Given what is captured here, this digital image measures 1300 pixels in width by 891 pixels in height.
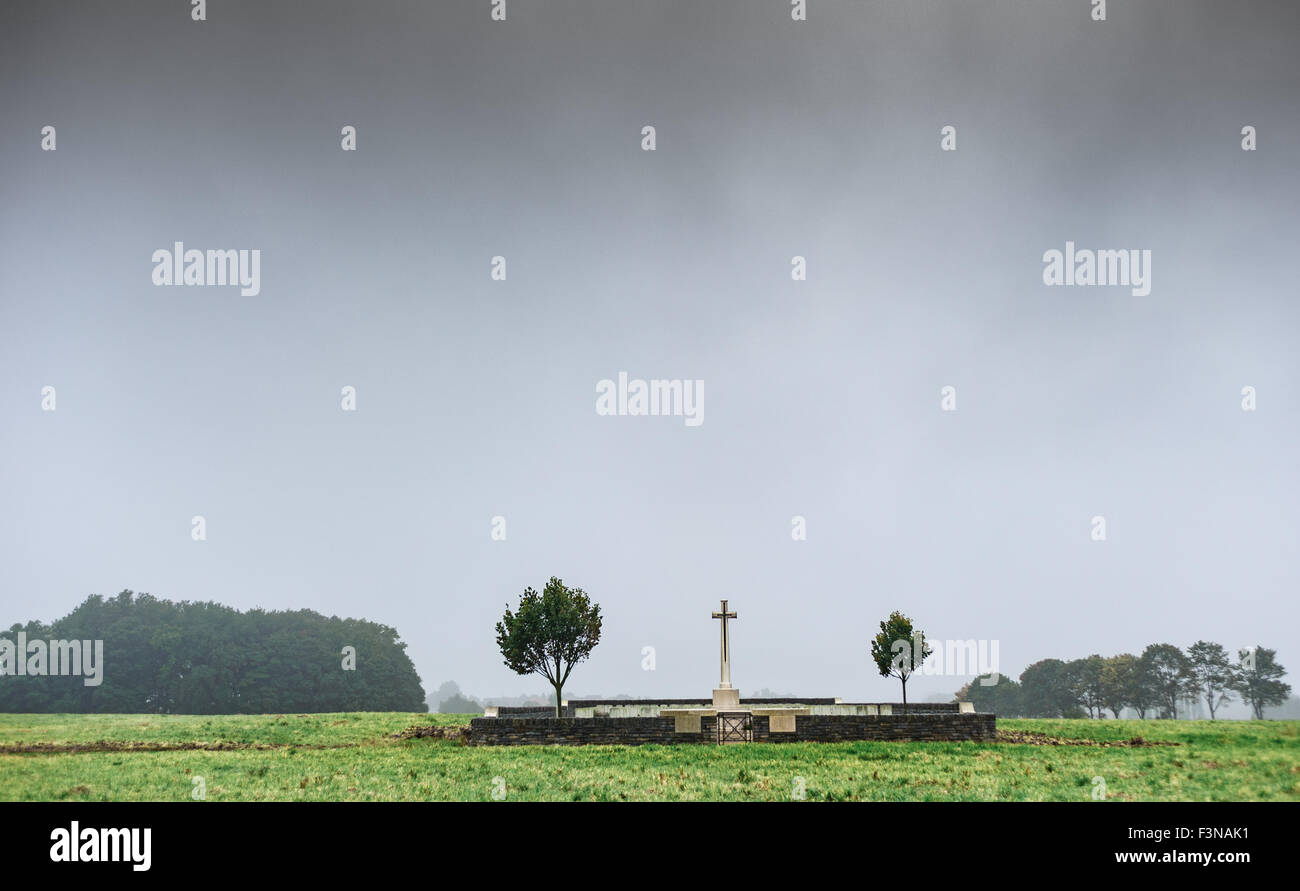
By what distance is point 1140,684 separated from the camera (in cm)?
4731

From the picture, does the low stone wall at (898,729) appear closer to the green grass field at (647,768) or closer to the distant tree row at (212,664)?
the green grass field at (647,768)

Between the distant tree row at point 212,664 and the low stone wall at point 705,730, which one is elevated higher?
the low stone wall at point 705,730

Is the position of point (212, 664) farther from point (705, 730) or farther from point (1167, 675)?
point (1167, 675)

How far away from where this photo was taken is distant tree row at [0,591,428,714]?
55.0 m

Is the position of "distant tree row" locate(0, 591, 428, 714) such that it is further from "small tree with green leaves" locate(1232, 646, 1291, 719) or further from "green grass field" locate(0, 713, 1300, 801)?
"small tree with green leaves" locate(1232, 646, 1291, 719)

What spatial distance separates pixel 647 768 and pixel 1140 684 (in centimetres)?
3901

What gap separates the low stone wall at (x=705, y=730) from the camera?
2367 centimetres

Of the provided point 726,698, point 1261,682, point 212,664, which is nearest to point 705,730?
point 726,698

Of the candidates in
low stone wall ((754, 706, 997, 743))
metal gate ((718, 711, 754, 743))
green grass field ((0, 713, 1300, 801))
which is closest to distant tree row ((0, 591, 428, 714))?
green grass field ((0, 713, 1300, 801))

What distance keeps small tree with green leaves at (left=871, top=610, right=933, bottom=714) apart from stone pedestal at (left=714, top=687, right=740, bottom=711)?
704 cm

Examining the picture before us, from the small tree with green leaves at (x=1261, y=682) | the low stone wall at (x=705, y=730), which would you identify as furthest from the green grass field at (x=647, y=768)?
the small tree with green leaves at (x=1261, y=682)

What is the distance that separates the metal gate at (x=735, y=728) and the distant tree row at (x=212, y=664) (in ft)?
133
